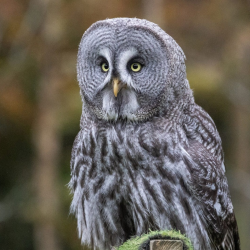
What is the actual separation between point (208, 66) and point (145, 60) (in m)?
6.15

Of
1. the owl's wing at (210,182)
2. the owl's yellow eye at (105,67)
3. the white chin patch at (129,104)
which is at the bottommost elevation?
the owl's wing at (210,182)

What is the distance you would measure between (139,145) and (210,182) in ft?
1.96

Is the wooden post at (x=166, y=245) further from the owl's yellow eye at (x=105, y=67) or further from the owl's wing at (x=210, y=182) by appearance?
the owl's yellow eye at (x=105, y=67)

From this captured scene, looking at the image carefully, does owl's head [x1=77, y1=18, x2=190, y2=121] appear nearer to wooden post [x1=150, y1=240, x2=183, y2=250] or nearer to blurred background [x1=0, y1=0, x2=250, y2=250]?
wooden post [x1=150, y1=240, x2=183, y2=250]

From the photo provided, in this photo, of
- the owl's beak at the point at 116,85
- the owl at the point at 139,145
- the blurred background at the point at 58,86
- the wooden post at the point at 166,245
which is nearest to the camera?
the wooden post at the point at 166,245

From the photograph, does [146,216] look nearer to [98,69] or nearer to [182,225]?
[182,225]

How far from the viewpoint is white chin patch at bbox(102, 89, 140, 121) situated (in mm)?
3543

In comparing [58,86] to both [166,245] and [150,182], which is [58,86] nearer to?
[150,182]

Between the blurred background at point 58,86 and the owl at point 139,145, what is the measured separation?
4.95 metres

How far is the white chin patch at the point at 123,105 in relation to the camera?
354 cm

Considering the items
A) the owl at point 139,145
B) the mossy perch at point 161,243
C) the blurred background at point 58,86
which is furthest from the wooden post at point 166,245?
the blurred background at point 58,86

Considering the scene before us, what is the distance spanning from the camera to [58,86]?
29.1 ft

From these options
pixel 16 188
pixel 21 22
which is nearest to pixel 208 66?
pixel 21 22

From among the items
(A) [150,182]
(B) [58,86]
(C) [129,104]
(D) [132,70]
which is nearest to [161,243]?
(A) [150,182]
